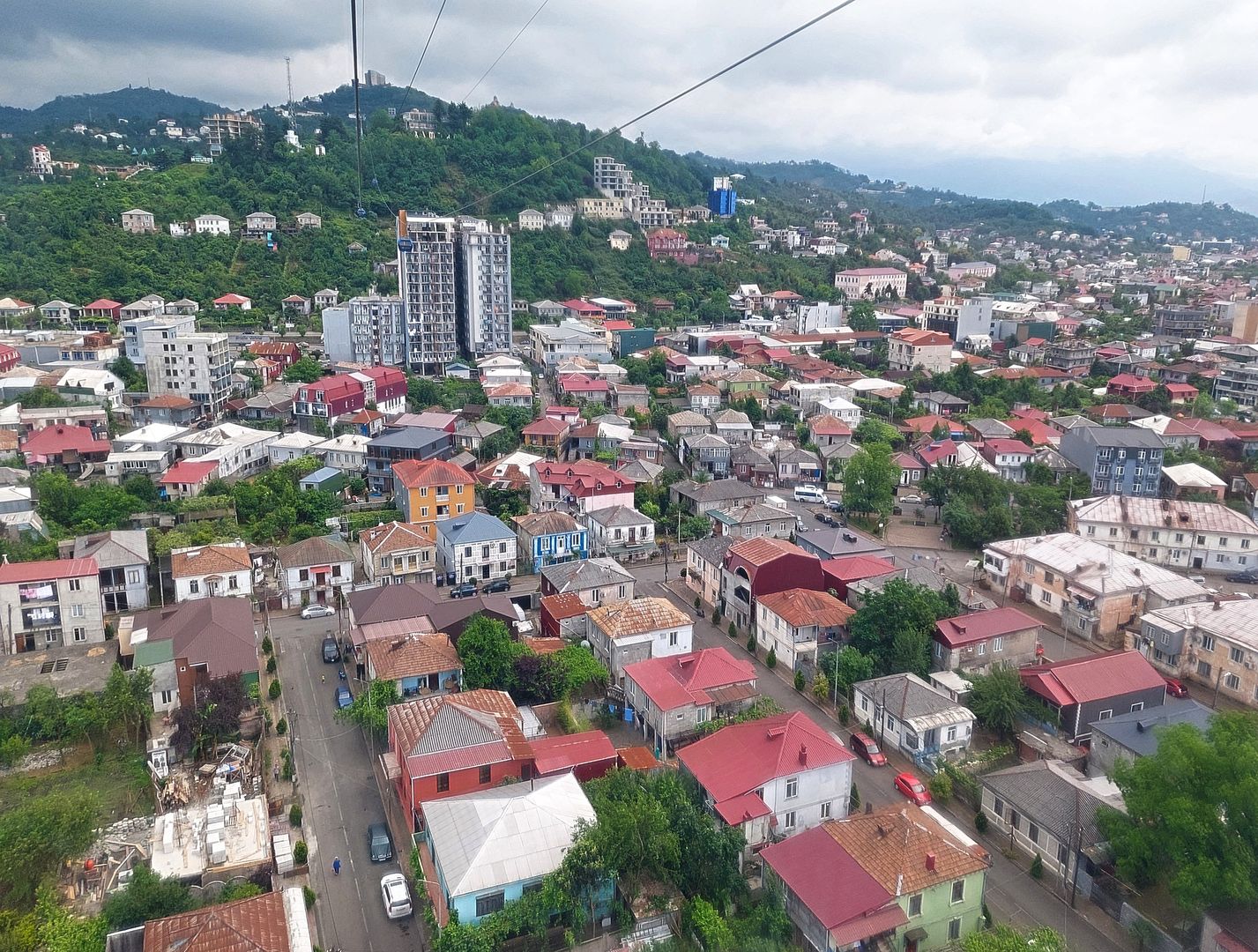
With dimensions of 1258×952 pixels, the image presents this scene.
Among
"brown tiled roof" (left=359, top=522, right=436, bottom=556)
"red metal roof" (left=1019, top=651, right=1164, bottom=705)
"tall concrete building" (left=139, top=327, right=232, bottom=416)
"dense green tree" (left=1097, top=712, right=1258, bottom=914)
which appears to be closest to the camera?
"dense green tree" (left=1097, top=712, right=1258, bottom=914)

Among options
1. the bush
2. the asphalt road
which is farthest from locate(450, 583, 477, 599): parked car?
the bush

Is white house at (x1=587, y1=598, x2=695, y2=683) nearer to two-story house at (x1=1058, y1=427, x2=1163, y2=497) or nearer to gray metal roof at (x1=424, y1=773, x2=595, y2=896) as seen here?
gray metal roof at (x1=424, y1=773, x2=595, y2=896)

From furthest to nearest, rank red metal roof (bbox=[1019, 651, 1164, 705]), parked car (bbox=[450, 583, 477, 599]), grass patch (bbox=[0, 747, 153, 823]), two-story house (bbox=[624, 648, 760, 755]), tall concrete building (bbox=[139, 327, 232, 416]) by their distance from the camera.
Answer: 1. tall concrete building (bbox=[139, 327, 232, 416])
2. parked car (bbox=[450, 583, 477, 599])
3. red metal roof (bbox=[1019, 651, 1164, 705])
4. two-story house (bbox=[624, 648, 760, 755])
5. grass patch (bbox=[0, 747, 153, 823])

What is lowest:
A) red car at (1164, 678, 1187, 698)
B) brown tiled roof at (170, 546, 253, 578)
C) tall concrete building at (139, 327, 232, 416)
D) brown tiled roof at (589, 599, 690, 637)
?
red car at (1164, 678, 1187, 698)

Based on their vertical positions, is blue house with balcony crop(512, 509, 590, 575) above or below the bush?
above

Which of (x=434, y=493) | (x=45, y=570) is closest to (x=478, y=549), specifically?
(x=434, y=493)
